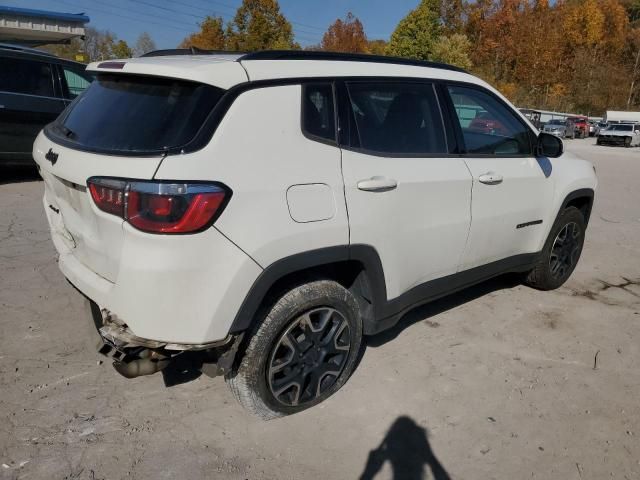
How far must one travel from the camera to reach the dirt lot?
2.45 meters

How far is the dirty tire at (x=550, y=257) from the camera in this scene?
4.28 metres

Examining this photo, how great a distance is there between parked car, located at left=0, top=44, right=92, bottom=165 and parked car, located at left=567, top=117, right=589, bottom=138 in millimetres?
36543

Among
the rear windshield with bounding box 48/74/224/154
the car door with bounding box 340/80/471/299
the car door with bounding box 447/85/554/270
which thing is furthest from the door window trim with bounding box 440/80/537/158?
the rear windshield with bounding box 48/74/224/154

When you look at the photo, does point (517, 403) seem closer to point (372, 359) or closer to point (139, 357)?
point (372, 359)

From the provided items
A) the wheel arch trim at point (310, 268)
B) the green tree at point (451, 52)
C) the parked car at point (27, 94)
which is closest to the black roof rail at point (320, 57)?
the wheel arch trim at point (310, 268)

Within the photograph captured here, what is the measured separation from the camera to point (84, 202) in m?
2.34

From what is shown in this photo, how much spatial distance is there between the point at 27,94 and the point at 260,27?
4082cm

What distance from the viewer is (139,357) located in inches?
96.5

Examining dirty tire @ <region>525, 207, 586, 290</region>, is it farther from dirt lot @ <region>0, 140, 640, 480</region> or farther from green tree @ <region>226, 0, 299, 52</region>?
green tree @ <region>226, 0, 299, 52</region>

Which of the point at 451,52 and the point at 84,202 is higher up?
the point at 451,52

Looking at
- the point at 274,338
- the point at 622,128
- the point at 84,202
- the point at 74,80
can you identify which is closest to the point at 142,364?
the point at 274,338

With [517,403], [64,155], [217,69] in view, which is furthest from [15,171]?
[517,403]

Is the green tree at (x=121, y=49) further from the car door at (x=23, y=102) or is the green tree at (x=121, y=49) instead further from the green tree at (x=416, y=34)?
the car door at (x=23, y=102)

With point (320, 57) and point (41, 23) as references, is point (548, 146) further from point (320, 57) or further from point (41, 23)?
point (41, 23)
